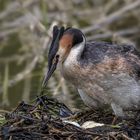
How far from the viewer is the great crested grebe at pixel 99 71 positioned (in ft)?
28.6

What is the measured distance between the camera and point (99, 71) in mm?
8734

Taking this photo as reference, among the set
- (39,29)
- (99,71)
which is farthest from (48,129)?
(39,29)

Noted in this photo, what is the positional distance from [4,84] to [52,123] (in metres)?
4.83

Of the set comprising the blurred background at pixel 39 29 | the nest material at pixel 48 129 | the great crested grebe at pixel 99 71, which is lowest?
the blurred background at pixel 39 29

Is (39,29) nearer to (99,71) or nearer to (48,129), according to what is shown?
(99,71)

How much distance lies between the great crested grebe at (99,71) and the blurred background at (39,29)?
11.8ft

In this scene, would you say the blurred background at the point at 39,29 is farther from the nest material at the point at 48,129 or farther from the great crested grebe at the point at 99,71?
the nest material at the point at 48,129

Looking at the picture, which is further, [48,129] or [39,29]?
[39,29]

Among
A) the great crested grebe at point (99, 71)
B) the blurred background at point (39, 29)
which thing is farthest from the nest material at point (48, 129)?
the blurred background at point (39, 29)

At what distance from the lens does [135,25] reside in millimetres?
15867

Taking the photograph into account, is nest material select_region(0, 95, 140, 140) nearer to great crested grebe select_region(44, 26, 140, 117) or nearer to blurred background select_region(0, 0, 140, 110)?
great crested grebe select_region(44, 26, 140, 117)

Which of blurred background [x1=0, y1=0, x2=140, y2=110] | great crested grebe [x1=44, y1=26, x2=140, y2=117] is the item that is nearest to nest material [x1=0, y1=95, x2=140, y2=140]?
great crested grebe [x1=44, y1=26, x2=140, y2=117]

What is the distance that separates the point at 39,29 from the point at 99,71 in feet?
15.8

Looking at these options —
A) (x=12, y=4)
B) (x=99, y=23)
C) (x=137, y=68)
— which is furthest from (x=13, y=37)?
(x=137, y=68)
